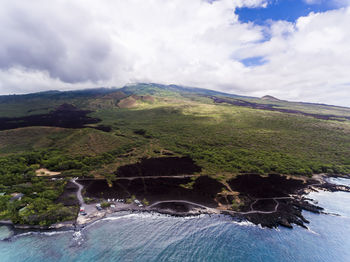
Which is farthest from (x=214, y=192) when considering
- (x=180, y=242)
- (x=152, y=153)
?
(x=152, y=153)

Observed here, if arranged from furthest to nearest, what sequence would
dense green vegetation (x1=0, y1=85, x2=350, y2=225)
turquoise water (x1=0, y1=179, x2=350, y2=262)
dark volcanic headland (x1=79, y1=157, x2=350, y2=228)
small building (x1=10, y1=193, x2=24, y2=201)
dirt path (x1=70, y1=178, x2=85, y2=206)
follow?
dense green vegetation (x1=0, y1=85, x2=350, y2=225), dirt path (x1=70, y1=178, x2=85, y2=206), dark volcanic headland (x1=79, y1=157, x2=350, y2=228), small building (x1=10, y1=193, x2=24, y2=201), turquoise water (x1=0, y1=179, x2=350, y2=262)

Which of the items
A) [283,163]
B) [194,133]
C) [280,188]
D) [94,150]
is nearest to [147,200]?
[280,188]

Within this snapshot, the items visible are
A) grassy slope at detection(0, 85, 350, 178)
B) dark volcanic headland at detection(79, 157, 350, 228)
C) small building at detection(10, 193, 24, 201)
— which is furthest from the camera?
grassy slope at detection(0, 85, 350, 178)

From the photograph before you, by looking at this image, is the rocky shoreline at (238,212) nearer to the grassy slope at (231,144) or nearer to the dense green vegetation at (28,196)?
the dense green vegetation at (28,196)

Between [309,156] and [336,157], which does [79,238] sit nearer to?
[309,156]

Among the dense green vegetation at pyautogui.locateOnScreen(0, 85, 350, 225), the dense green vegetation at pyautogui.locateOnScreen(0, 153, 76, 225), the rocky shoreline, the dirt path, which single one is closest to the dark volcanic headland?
the rocky shoreline

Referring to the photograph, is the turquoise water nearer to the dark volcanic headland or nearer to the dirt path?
the dark volcanic headland

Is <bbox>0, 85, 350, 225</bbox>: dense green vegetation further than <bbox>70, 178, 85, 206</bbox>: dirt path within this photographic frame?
Yes

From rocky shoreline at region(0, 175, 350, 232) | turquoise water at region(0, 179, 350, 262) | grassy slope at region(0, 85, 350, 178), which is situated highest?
grassy slope at region(0, 85, 350, 178)

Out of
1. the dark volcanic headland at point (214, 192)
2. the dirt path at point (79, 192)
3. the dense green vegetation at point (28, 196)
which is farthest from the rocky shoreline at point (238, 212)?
the dirt path at point (79, 192)

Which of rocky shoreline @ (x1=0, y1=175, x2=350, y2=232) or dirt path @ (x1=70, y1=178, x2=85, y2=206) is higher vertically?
rocky shoreline @ (x1=0, y1=175, x2=350, y2=232)
